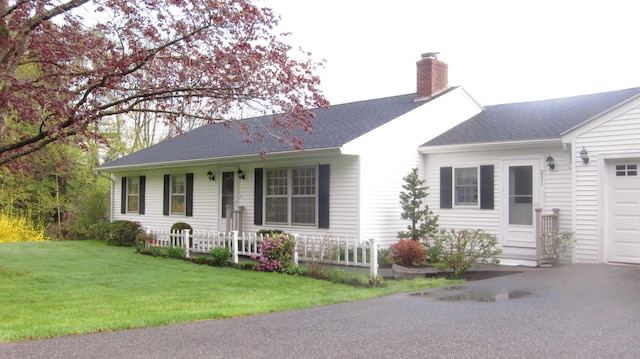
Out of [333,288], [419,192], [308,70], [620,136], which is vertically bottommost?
[333,288]

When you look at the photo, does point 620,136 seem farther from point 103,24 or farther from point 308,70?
point 103,24

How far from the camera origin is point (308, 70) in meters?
10.8

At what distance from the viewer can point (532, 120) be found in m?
16.0

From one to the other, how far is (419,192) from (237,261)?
490 centimetres

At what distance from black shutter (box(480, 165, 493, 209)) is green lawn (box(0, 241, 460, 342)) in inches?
189

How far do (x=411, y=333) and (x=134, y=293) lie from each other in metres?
5.11

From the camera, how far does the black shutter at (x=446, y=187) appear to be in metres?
16.0

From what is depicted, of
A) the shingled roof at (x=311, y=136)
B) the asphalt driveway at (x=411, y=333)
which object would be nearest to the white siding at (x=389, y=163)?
the shingled roof at (x=311, y=136)

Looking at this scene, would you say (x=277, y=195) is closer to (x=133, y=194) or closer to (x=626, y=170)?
(x=133, y=194)

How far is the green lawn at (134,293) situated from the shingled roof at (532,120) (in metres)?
5.66

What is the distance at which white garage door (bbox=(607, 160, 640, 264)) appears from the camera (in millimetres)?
12516

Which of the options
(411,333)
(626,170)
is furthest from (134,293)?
Answer: (626,170)

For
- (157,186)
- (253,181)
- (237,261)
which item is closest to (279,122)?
(237,261)

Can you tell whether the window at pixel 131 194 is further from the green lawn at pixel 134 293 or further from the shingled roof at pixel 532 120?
the shingled roof at pixel 532 120
